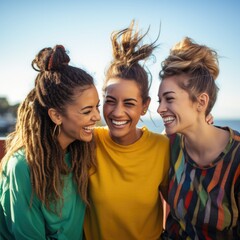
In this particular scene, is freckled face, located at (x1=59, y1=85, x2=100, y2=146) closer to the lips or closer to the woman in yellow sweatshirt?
the woman in yellow sweatshirt

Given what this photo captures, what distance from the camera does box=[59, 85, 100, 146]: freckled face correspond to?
2.25 metres

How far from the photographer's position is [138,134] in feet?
8.36

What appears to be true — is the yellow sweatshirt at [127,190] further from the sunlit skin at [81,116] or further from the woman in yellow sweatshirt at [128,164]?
the sunlit skin at [81,116]

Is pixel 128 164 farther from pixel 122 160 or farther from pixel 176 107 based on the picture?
pixel 176 107

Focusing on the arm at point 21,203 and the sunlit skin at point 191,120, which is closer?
the arm at point 21,203

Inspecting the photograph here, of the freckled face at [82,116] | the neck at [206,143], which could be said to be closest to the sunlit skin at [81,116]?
the freckled face at [82,116]

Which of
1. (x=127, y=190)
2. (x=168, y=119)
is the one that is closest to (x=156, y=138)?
(x=168, y=119)

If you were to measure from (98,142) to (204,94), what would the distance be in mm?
912

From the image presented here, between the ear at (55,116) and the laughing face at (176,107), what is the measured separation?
2.38 ft

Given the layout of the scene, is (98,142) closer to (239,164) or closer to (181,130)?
(181,130)

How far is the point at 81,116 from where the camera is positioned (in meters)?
2.27

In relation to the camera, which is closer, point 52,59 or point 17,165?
point 17,165

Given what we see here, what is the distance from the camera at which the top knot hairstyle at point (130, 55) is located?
247cm

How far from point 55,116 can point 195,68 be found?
107 centimetres
